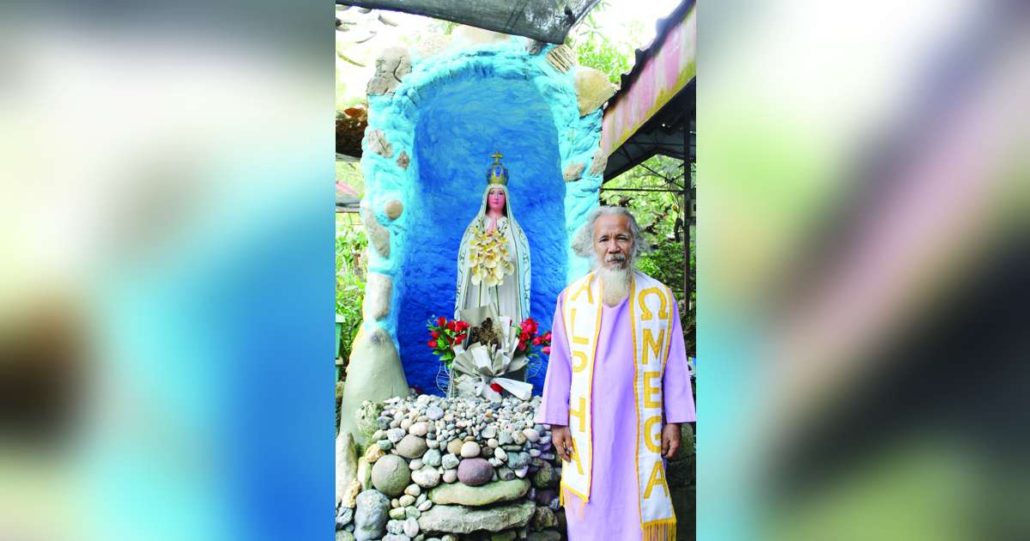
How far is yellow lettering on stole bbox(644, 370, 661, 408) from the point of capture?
2256mm

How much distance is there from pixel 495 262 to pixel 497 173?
2.41 feet

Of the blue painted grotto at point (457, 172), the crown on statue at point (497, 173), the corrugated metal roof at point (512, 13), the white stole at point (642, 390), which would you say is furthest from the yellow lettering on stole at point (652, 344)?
the crown on statue at point (497, 173)

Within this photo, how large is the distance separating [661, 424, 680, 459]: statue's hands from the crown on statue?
265 centimetres

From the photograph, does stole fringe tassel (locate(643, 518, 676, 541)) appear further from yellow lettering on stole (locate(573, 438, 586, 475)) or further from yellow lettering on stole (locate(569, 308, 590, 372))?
yellow lettering on stole (locate(569, 308, 590, 372))

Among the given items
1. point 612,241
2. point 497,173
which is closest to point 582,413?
point 612,241

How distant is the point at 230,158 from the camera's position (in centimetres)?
64

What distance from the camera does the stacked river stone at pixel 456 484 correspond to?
2854 mm

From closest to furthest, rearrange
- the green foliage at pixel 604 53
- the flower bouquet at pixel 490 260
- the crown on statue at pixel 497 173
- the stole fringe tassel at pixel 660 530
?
1. the stole fringe tassel at pixel 660 530
2. the flower bouquet at pixel 490 260
3. the crown on statue at pixel 497 173
4. the green foliage at pixel 604 53

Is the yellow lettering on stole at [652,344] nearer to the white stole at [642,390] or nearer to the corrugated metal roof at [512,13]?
the white stole at [642,390]

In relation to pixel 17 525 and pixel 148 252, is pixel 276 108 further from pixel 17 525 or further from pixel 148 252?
pixel 17 525

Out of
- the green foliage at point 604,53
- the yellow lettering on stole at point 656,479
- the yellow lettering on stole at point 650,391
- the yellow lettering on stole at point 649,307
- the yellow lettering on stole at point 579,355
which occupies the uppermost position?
the green foliage at point 604,53

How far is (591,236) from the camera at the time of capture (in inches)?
99.7

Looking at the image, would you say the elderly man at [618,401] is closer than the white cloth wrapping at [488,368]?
Yes

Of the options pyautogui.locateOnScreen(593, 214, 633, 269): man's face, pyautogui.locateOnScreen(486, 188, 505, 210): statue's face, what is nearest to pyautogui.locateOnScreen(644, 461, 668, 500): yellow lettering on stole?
pyautogui.locateOnScreen(593, 214, 633, 269): man's face
